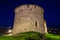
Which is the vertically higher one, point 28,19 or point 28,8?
point 28,8

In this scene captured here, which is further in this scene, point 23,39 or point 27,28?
point 27,28

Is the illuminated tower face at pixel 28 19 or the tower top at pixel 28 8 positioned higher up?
the tower top at pixel 28 8

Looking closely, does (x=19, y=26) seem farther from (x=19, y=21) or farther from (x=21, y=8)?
(x=21, y=8)

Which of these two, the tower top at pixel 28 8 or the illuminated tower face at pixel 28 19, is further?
the tower top at pixel 28 8

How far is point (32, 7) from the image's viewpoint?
1545cm

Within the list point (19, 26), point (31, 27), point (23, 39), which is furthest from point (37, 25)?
point (23, 39)

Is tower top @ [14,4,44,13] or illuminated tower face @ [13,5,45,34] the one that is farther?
tower top @ [14,4,44,13]

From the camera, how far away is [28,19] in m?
14.9

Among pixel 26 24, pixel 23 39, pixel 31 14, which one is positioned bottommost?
pixel 23 39

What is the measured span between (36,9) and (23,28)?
2.39 m

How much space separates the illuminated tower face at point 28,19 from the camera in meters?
14.9

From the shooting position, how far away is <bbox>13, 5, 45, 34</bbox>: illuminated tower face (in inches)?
585

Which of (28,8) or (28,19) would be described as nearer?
(28,19)

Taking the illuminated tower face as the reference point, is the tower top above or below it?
above
